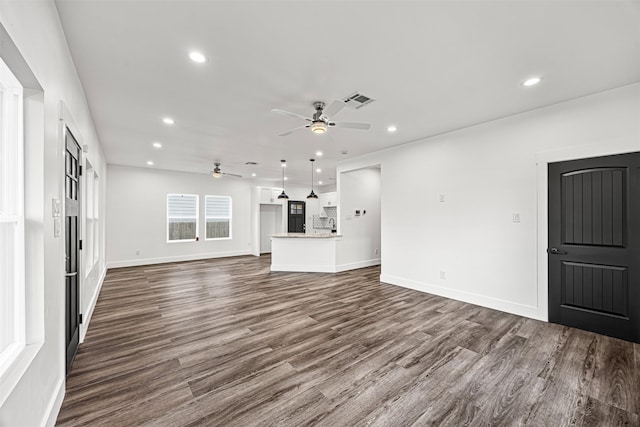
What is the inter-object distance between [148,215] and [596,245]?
9275mm

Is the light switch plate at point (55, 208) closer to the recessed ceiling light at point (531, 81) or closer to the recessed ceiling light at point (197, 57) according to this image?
the recessed ceiling light at point (197, 57)

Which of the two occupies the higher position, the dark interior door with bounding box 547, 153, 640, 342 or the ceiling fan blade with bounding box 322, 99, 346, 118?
the ceiling fan blade with bounding box 322, 99, 346, 118

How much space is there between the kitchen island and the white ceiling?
321 cm

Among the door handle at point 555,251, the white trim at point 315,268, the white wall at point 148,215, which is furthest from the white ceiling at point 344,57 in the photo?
the white wall at point 148,215

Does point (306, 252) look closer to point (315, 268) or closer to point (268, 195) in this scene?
point (315, 268)

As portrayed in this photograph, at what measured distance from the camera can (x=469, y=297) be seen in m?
4.21

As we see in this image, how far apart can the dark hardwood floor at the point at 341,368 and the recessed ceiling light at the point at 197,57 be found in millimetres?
2784

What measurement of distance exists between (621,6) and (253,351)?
4044mm

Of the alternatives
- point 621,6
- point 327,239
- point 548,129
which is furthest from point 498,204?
point 327,239

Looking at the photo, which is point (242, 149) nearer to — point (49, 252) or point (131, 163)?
point (131, 163)

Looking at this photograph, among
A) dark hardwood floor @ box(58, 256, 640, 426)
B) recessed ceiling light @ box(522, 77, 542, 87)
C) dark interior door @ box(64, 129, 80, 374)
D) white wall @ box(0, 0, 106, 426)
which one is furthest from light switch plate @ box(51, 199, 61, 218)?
recessed ceiling light @ box(522, 77, 542, 87)

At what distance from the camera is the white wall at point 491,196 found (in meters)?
3.15

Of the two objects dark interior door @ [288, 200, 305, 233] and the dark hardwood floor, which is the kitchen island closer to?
the dark hardwood floor

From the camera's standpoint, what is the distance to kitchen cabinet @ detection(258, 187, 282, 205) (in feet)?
30.8
